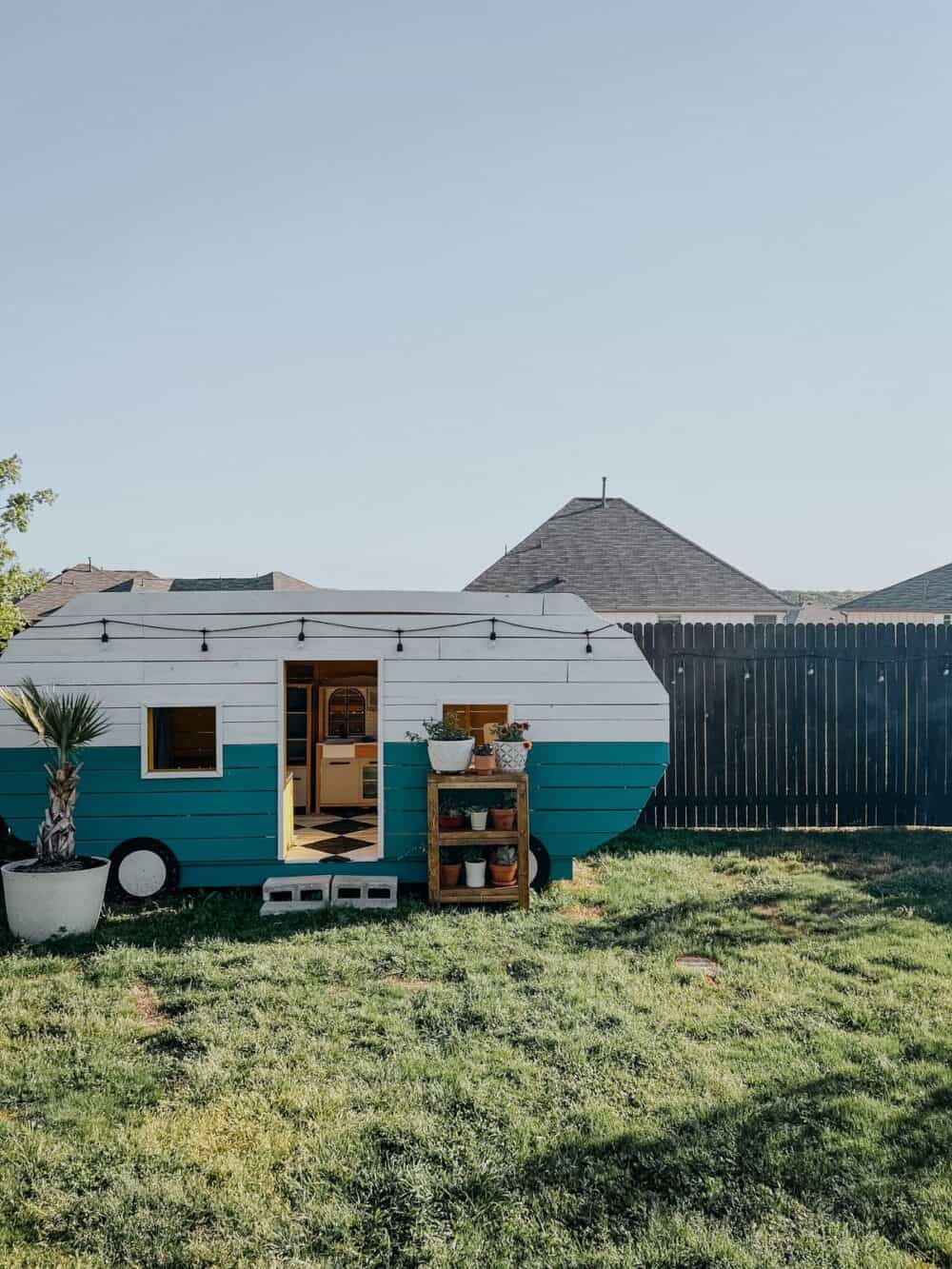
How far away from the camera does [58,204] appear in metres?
7.53

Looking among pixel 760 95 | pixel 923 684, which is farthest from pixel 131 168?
pixel 923 684

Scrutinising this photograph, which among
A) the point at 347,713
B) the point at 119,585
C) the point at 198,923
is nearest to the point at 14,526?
the point at 347,713

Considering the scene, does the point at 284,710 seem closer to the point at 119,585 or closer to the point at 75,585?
the point at 119,585

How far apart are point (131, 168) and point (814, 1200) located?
8.76 meters

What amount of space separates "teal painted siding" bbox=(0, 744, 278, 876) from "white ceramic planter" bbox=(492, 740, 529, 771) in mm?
1807

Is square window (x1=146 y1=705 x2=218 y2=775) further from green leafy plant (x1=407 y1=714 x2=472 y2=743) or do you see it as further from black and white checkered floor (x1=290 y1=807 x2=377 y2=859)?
green leafy plant (x1=407 y1=714 x2=472 y2=743)

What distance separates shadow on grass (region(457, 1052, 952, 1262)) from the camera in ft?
8.52

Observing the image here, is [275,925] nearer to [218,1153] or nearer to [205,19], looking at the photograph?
[218,1153]

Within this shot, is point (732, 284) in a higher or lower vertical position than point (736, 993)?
higher

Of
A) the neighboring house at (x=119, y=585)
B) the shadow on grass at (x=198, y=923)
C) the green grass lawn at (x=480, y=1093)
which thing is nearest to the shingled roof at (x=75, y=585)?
the neighboring house at (x=119, y=585)

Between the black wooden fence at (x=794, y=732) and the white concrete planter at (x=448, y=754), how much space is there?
3.39 meters

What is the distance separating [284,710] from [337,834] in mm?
2122

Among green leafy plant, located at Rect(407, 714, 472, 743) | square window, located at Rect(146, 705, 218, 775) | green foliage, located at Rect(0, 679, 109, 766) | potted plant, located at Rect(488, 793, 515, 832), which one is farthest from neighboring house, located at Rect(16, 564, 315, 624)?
potted plant, located at Rect(488, 793, 515, 832)

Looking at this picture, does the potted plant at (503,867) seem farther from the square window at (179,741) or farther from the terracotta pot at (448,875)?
the square window at (179,741)
